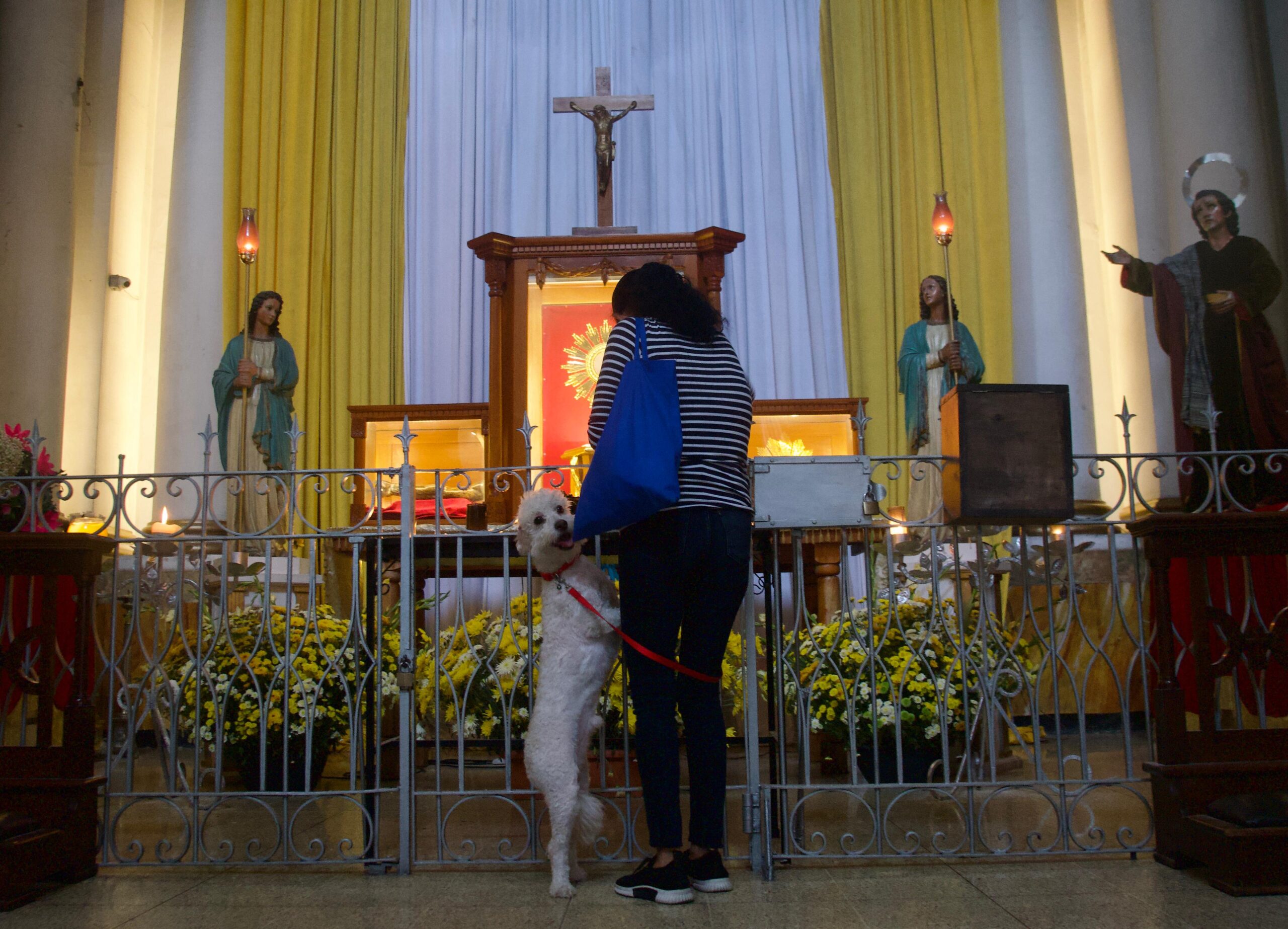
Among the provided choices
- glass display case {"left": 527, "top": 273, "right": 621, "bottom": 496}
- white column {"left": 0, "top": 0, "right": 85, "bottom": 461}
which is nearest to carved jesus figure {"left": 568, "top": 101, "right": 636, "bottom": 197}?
glass display case {"left": 527, "top": 273, "right": 621, "bottom": 496}

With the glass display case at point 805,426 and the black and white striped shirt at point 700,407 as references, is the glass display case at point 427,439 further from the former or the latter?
the black and white striped shirt at point 700,407

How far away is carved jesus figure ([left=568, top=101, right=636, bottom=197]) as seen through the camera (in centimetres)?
680

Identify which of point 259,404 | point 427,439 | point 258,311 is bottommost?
point 427,439

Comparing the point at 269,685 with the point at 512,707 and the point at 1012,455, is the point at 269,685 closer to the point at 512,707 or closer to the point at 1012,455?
the point at 512,707

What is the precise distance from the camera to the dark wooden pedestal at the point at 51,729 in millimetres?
3012

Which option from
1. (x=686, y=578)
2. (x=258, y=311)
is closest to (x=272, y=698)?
(x=686, y=578)

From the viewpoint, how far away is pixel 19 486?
380 cm

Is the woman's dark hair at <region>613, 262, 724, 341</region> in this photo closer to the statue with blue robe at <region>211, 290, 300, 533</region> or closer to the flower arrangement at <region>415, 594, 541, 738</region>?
the flower arrangement at <region>415, 594, 541, 738</region>

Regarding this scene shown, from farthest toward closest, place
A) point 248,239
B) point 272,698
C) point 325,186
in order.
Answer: point 325,186 < point 248,239 < point 272,698

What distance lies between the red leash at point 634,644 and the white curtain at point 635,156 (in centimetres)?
544

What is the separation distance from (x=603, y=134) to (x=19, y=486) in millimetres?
4263

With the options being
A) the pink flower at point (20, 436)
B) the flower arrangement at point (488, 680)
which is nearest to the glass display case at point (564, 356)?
the flower arrangement at point (488, 680)

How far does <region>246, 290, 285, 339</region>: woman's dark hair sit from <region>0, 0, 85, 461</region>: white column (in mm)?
1042

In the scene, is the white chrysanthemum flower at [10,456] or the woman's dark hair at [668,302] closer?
the woman's dark hair at [668,302]
